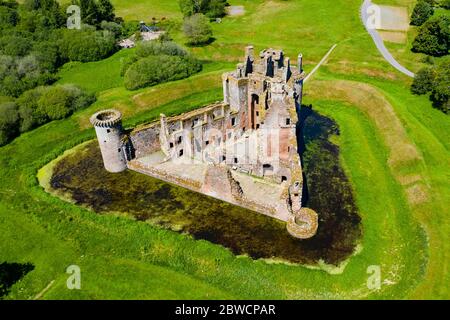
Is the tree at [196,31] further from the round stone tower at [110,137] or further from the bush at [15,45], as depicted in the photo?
the round stone tower at [110,137]

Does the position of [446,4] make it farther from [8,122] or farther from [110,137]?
[8,122]

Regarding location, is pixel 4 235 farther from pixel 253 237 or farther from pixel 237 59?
pixel 237 59

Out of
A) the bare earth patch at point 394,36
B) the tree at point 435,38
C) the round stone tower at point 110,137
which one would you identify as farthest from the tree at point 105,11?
the tree at point 435,38

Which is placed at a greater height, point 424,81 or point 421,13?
point 421,13

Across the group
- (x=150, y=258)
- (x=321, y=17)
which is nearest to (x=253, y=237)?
(x=150, y=258)

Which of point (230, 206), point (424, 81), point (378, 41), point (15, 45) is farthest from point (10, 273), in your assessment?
point (378, 41)
